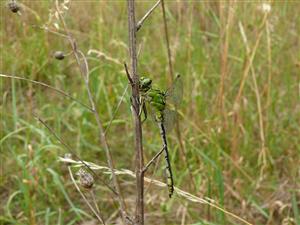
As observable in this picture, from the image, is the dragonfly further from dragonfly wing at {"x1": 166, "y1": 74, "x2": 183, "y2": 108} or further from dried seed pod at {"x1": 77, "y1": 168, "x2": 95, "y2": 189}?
dried seed pod at {"x1": 77, "y1": 168, "x2": 95, "y2": 189}

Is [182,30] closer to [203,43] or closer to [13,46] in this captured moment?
[203,43]

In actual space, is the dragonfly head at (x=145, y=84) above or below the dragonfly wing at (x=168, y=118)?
above

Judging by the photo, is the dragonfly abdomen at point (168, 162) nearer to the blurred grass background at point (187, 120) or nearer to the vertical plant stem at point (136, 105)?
the vertical plant stem at point (136, 105)

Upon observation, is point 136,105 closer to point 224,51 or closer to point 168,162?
point 168,162

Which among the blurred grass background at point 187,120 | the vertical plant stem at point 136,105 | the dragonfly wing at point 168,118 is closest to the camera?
the vertical plant stem at point 136,105

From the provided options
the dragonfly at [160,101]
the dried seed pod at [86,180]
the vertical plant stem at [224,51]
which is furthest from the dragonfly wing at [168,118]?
the vertical plant stem at [224,51]

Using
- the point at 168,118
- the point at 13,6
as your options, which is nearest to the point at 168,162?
the point at 168,118
